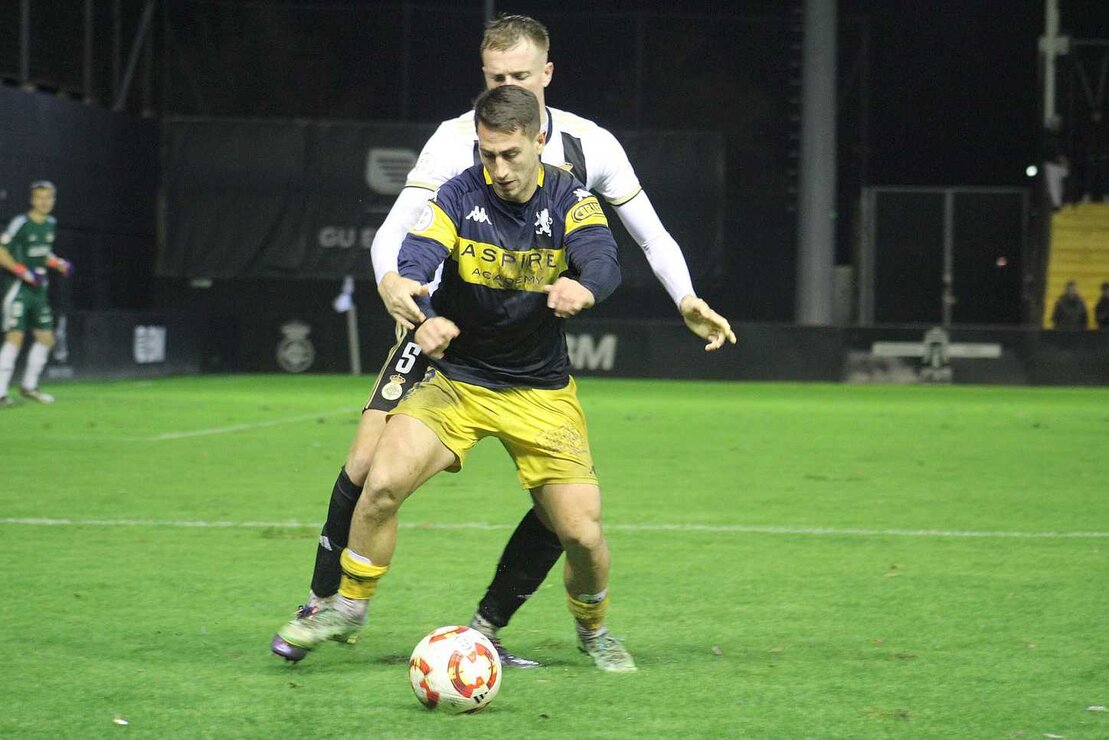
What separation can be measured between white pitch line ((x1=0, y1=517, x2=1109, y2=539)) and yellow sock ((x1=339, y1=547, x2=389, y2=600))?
3.40 meters

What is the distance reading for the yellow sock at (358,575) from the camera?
5285 mm

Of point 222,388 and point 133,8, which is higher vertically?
point 133,8

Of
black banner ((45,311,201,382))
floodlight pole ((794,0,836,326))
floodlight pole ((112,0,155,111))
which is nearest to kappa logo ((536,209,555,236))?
black banner ((45,311,201,382))

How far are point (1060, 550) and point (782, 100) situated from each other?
23.2 m

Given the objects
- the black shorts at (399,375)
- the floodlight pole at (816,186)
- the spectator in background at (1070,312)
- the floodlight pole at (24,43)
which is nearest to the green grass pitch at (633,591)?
the black shorts at (399,375)

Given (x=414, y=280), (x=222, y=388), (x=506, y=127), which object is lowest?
(x=222, y=388)

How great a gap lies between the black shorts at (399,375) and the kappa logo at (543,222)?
2.12 ft

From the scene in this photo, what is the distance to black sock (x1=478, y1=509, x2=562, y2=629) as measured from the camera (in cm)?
569

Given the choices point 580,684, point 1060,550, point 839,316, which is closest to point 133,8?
point 839,316

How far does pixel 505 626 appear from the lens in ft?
19.2

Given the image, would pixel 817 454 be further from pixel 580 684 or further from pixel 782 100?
pixel 782 100

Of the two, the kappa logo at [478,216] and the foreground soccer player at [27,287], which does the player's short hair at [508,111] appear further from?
the foreground soccer player at [27,287]

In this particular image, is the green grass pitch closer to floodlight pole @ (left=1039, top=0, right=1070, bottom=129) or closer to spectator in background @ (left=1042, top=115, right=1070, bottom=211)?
spectator in background @ (left=1042, top=115, right=1070, bottom=211)

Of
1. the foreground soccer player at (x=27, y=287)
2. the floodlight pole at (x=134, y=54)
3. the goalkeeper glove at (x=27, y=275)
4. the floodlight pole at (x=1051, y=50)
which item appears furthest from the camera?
the floodlight pole at (x=1051, y=50)
